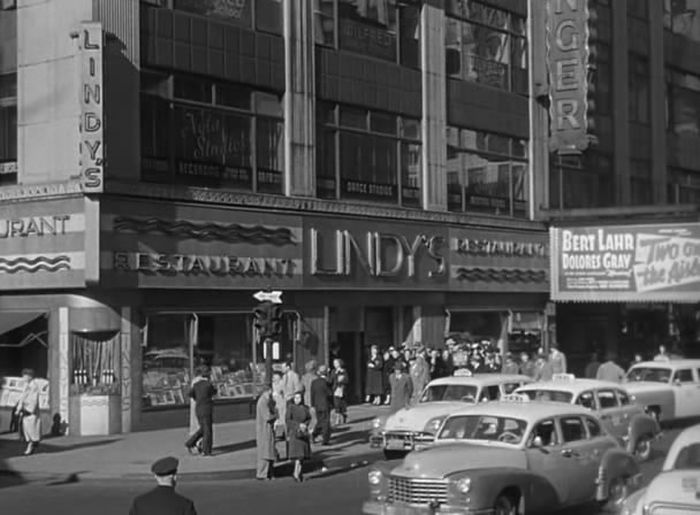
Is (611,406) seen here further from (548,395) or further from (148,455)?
(148,455)

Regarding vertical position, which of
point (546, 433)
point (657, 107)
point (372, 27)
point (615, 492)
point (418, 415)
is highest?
point (657, 107)

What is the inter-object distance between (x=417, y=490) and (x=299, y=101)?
1874cm

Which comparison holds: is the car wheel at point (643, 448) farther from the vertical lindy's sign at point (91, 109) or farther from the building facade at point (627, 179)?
the building facade at point (627, 179)

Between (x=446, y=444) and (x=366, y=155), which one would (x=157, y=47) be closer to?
(x=366, y=155)

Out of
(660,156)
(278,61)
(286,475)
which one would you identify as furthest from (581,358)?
(286,475)

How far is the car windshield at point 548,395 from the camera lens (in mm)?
18297

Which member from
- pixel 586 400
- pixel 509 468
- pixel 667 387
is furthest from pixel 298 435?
pixel 667 387

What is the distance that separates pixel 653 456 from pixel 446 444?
244 inches

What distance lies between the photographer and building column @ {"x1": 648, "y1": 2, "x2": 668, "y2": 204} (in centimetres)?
4466

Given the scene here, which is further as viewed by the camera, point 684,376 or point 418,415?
point 684,376

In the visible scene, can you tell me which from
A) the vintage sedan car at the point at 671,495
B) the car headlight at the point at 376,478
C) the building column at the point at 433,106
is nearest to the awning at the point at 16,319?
the building column at the point at 433,106

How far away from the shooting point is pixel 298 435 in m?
17.8

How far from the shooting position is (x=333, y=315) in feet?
100

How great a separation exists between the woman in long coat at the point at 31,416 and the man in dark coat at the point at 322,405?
536 centimetres
